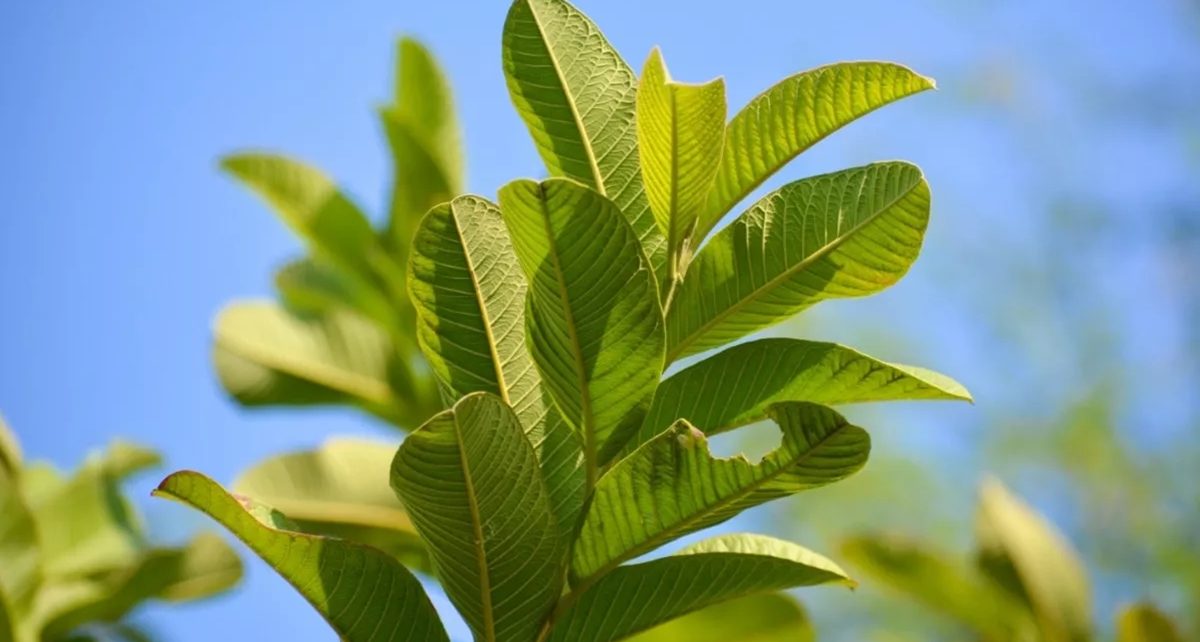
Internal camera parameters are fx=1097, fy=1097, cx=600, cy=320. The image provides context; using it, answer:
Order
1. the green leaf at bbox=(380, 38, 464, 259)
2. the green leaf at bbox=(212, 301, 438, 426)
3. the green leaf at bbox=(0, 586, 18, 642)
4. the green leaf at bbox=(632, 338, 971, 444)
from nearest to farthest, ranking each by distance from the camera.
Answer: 1. the green leaf at bbox=(632, 338, 971, 444)
2. the green leaf at bbox=(0, 586, 18, 642)
3. the green leaf at bbox=(212, 301, 438, 426)
4. the green leaf at bbox=(380, 38, 464, 259)

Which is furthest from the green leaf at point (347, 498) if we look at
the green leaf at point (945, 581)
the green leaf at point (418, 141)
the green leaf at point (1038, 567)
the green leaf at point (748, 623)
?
the green leaf at point (1038, 567)

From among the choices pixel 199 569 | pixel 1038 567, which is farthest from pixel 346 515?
pixel 1038 567

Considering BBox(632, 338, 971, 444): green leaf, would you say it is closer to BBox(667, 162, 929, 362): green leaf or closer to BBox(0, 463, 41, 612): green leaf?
BBox(667, 162, 929, 362): green leaf

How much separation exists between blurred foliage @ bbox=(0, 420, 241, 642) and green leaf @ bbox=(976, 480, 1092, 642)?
0.96 metres

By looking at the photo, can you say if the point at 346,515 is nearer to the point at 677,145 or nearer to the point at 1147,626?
the point at 677,145

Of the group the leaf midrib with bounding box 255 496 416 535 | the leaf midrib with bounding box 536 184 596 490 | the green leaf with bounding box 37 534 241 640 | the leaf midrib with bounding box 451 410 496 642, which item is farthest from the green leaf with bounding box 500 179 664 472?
the green leaf with bounding box 37 534 241 640

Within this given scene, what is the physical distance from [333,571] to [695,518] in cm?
23

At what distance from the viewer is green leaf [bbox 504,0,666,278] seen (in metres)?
0.82

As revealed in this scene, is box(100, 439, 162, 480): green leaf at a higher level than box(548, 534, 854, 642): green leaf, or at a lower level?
higher

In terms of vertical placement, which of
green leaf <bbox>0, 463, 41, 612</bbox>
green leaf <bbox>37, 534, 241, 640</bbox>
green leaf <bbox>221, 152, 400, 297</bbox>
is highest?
green leaf <bbox>221, 152, 400, 297</bbox>

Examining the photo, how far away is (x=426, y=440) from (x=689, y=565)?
0.23 m

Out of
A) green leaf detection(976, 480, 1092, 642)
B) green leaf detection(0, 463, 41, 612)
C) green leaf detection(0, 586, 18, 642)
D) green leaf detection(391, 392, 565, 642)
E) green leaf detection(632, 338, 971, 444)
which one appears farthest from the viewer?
green leaf detection(976, 480, 1092, 642)

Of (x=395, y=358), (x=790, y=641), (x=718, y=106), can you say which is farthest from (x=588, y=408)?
(x=395, y=358)

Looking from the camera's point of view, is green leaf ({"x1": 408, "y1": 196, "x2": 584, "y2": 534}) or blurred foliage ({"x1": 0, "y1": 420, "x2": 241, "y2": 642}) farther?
blurred foliage ({"x1": 0, "y1": 420, "x2": 241, "y2": 642})
